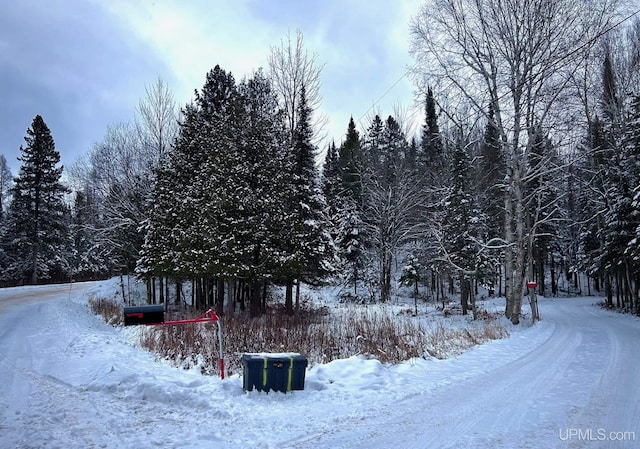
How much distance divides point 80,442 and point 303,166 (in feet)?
56.2

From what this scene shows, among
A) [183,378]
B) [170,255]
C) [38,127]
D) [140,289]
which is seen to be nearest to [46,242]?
[38,127]

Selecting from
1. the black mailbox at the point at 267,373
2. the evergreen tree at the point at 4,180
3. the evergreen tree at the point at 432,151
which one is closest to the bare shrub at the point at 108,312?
the black mailbox at the point at 267,373

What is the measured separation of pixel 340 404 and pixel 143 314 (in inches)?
191

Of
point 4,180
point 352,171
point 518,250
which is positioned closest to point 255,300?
point 518,250

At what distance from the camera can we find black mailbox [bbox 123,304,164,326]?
8047 mm

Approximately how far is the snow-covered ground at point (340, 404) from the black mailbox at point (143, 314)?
885 mm

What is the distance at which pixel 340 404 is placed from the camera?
5.79 metres

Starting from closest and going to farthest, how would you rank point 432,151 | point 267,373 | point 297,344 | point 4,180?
point 267,373
point 297,344
point 432,151
point 4,180

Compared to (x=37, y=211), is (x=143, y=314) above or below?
below

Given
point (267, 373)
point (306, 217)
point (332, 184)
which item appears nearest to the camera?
point (267, 373)

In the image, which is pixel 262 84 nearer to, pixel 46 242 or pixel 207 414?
pixel 207 414

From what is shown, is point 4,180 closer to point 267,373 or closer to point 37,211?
point 37,211

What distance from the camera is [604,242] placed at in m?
27.2

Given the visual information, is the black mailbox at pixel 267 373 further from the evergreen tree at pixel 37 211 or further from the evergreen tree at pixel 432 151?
the evergreen tree at pixel 37 211
